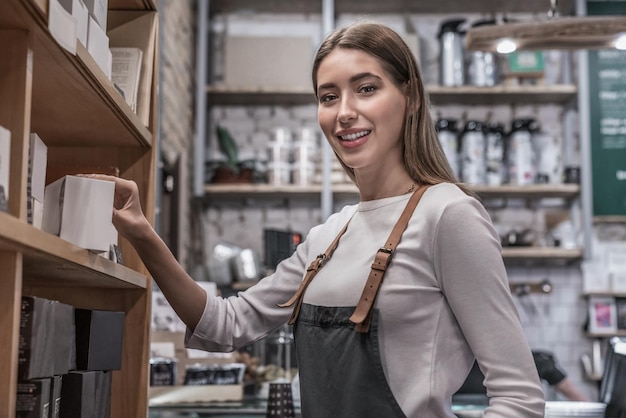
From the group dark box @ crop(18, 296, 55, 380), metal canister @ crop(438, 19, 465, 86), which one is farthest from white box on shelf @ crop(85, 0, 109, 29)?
metal canister @ crop(438, 19, 465, 86)

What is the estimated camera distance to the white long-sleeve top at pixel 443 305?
4.66ft

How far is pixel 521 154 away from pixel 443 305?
158 inches

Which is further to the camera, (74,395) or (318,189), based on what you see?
(318,189)

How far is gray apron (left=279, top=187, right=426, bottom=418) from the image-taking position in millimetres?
1485

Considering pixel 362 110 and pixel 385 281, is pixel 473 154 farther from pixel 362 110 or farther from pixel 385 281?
pixel 385 281

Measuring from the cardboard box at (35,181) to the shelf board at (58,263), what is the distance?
0.21 ft

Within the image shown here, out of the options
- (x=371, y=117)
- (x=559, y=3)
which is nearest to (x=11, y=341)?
(x=371, y=117)

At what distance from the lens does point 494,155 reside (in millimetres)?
5355

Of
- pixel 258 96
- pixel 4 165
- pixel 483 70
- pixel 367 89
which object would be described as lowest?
pixel 4 165

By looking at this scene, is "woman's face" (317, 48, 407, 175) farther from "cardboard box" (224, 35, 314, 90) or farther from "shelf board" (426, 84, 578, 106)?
"cardboard box" (224, 35, 314, 90)

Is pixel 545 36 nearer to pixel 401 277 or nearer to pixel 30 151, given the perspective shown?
pixel 401 277

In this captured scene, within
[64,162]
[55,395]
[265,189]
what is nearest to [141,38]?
[64,162]

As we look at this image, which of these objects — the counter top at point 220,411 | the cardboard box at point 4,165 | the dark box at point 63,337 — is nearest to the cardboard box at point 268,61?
the counter top at point 220,411

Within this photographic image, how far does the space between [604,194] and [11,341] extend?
192 inches
